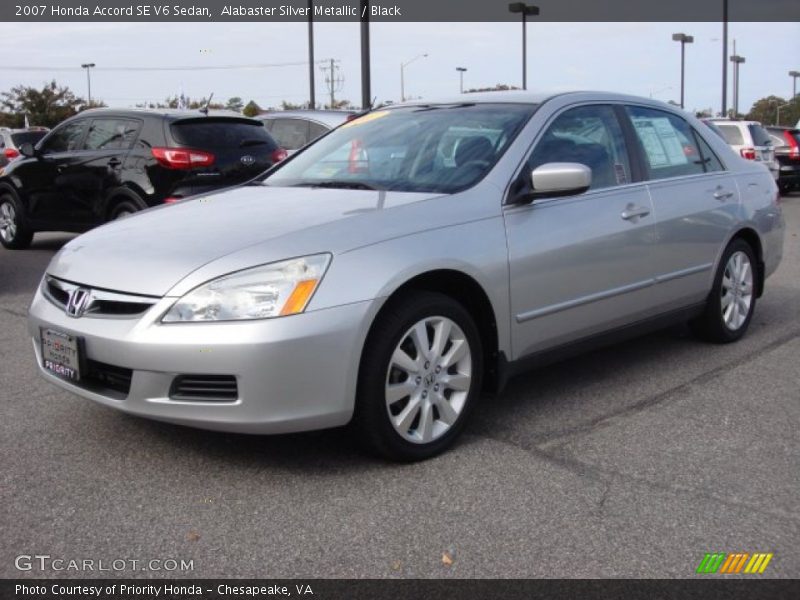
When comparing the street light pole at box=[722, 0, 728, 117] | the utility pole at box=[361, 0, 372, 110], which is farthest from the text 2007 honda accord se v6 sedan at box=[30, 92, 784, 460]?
the street light pole at box=[722, 0, 728, 117]

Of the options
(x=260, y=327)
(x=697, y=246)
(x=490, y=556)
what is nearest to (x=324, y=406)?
(x=260, y=327)

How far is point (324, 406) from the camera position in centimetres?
343

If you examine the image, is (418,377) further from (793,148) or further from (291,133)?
(793,148)

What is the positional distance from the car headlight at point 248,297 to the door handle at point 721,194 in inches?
123

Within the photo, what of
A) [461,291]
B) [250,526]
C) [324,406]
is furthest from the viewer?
[461,291]

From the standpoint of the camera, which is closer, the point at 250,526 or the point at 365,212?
the point at 250,526

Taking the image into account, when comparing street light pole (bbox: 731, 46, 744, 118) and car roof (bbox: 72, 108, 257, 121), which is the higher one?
street light pole (bbox: 731, 46, 744, 118)

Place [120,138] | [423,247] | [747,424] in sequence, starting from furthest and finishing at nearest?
[120,138] → [747,424] → [423,247]

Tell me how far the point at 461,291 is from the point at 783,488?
1530mm

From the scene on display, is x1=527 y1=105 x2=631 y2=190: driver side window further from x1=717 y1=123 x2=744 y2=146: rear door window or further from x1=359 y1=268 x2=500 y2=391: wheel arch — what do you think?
x1=717 y1=123 x2=744 y2=146: rear door window

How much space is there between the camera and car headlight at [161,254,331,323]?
3.36 m

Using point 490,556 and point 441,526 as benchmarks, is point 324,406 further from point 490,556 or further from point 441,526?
point 490,556

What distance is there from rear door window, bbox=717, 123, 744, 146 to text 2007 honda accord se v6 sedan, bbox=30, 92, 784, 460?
13.7 m
